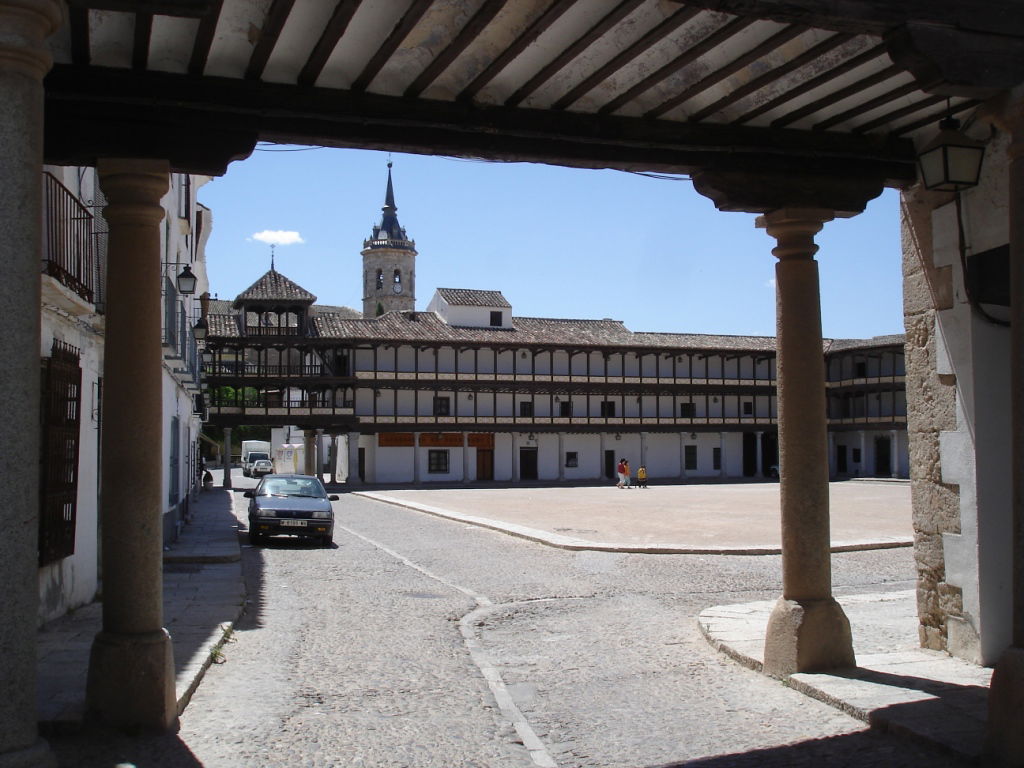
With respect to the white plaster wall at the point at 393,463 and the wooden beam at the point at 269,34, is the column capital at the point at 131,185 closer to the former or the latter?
the wooden beam at the point at 269,34

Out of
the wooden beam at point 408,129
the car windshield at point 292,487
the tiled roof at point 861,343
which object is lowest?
the car windshield at point 292,487

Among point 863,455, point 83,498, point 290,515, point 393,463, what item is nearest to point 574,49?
point 83,498

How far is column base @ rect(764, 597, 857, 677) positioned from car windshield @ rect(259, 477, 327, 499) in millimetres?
12810

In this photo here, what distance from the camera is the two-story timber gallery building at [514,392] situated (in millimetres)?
49094

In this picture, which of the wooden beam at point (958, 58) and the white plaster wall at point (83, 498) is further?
the white plaster wall at point (83, 498)

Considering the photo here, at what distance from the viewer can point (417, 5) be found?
430cm

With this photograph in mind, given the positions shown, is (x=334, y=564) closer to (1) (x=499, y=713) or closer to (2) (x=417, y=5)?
(1) (x=499, y=713)

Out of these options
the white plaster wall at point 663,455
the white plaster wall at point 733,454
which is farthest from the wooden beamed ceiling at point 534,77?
the white plaster wall at point 733,454

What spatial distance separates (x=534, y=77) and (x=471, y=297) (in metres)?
51.0

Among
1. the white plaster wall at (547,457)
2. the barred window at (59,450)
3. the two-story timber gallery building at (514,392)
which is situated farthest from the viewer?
the white plaster wall at (547,457)

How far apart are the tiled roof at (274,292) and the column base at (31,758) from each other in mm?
46944

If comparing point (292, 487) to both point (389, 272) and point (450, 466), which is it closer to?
point (450, 466)

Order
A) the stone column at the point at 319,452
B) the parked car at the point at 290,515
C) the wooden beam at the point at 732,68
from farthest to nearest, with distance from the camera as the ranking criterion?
the stone column at the point at 319,452, the parked car at the point at 290,515, the wooden beam at the point at 732,68

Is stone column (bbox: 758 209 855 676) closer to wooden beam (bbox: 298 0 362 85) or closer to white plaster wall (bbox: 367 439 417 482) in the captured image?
wooden beam (bbox: 298 0 362 85)
